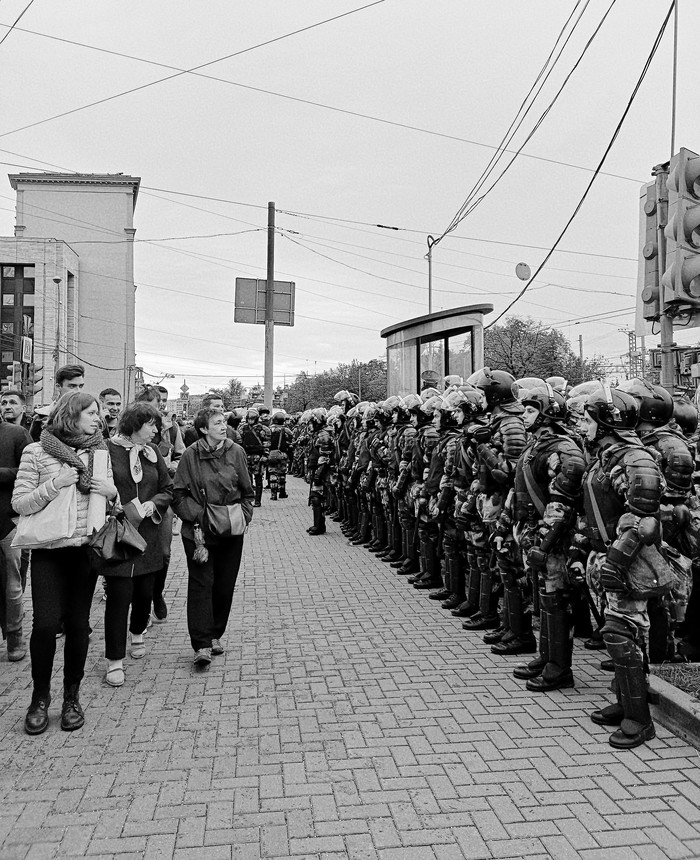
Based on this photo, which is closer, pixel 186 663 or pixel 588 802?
pixel 588 802

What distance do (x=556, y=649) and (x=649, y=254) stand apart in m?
3.49

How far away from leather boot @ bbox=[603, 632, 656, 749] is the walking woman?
2.69 metres

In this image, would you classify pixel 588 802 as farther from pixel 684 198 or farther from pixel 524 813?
pixel 684 198

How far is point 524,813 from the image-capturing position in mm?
3387

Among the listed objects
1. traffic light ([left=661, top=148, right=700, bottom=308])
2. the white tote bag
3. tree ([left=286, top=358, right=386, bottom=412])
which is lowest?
the white tote bag

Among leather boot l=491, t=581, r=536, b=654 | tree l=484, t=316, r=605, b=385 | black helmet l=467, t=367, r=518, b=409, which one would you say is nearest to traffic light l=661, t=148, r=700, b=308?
black helmet l=467, t=367, r=518, b=409

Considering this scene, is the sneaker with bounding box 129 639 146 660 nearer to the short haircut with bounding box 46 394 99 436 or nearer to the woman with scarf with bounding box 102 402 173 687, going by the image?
the woman with scarf with bounding box 102 402 173 687

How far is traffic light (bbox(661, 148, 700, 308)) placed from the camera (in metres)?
5.44

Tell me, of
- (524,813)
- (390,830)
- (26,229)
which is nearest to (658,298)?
(524,813)

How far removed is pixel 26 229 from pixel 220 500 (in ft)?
262

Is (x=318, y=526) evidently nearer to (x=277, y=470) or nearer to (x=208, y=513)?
(x=277, y=470)

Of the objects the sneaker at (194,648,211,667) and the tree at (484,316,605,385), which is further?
the tree at (484,316,605,385)

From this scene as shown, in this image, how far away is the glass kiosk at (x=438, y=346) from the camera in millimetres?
14391

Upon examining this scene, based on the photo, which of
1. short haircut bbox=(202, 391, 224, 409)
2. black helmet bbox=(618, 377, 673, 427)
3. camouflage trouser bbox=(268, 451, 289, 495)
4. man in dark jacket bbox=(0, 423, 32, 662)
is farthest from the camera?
camouflage trouser bbox=(268, 451, 289, 495)
